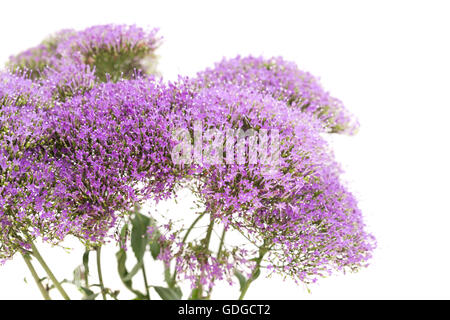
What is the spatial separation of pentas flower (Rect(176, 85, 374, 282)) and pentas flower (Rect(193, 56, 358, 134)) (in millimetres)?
368

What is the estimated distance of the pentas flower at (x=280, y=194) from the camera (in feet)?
4.68

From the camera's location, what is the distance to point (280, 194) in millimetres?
1521

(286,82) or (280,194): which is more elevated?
(286,82)

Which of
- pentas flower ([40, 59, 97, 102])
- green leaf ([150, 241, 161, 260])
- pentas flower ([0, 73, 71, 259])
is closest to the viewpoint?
pentas flower ([0, 73, 71, 259])

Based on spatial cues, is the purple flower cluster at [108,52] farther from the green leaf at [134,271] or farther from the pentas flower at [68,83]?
the green leaf at [134,271]

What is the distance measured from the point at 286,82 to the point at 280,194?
2.69 feet

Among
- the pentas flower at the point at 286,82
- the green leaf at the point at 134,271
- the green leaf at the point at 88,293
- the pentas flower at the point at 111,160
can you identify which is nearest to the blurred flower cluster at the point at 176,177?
the pentas flower at the point at 111,160

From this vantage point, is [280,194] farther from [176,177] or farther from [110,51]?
[110,51]

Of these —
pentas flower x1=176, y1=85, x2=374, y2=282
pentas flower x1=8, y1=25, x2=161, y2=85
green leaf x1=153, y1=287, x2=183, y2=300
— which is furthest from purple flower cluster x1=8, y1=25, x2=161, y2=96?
green leaf x1=153, y1=287, x2=183, y2=300

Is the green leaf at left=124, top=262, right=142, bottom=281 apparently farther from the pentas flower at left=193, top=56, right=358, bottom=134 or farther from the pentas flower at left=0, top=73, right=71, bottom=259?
the pentas flower at left=193, top=56, right=358, bottom=134

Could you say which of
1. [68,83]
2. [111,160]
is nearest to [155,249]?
[111,160]

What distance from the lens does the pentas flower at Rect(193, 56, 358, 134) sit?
6.97 feet

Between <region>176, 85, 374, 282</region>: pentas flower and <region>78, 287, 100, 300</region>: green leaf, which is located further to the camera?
<region>78, 287, 100, 300</region>: green leaf

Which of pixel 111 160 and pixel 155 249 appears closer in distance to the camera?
pixel 111 160
